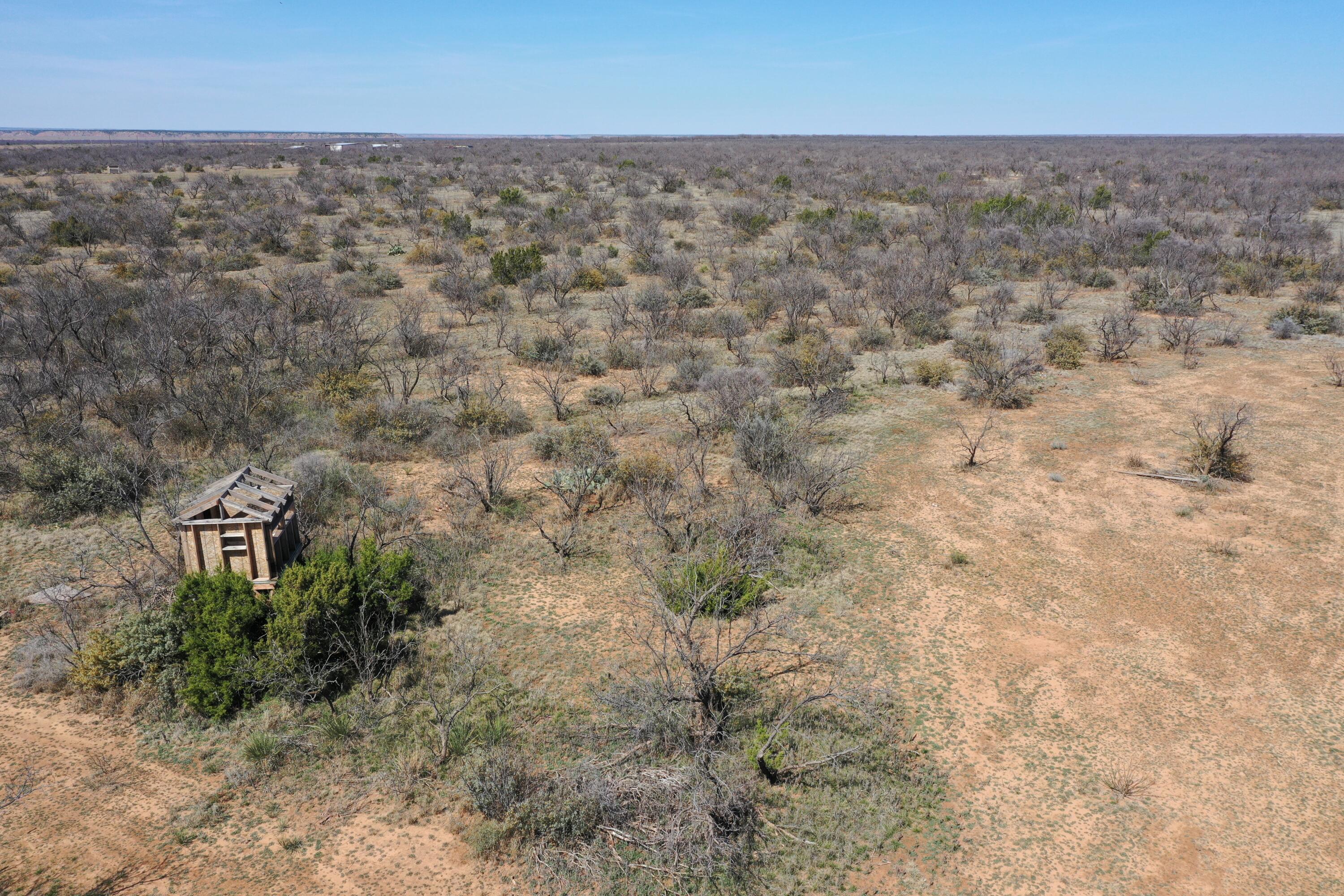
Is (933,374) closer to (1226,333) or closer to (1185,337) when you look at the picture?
(1185,337)

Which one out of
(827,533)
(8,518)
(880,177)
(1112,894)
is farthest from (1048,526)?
(880,177)

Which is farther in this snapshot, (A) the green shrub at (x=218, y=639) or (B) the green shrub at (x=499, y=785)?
(A) the green shrub at (x=218, y=639)

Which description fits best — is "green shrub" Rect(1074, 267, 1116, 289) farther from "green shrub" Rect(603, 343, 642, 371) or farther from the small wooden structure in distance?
the small wooden structure in distance

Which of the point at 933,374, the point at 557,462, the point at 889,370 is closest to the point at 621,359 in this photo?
the point at 557,462

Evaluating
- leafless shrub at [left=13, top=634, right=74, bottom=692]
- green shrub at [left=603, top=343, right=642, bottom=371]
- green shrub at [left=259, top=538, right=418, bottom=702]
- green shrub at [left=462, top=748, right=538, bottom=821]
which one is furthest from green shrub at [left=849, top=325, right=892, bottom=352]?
leafless shrub at [left=13, top=634, right=74, bottom=692]

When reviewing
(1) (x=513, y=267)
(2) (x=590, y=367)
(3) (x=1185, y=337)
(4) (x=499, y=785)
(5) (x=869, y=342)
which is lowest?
(4) (x=499, y=785)

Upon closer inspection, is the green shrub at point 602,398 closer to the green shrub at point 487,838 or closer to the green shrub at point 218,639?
the green shrub at point 218,639

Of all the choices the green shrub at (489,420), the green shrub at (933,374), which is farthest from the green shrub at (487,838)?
the green shrub at (933,374)
